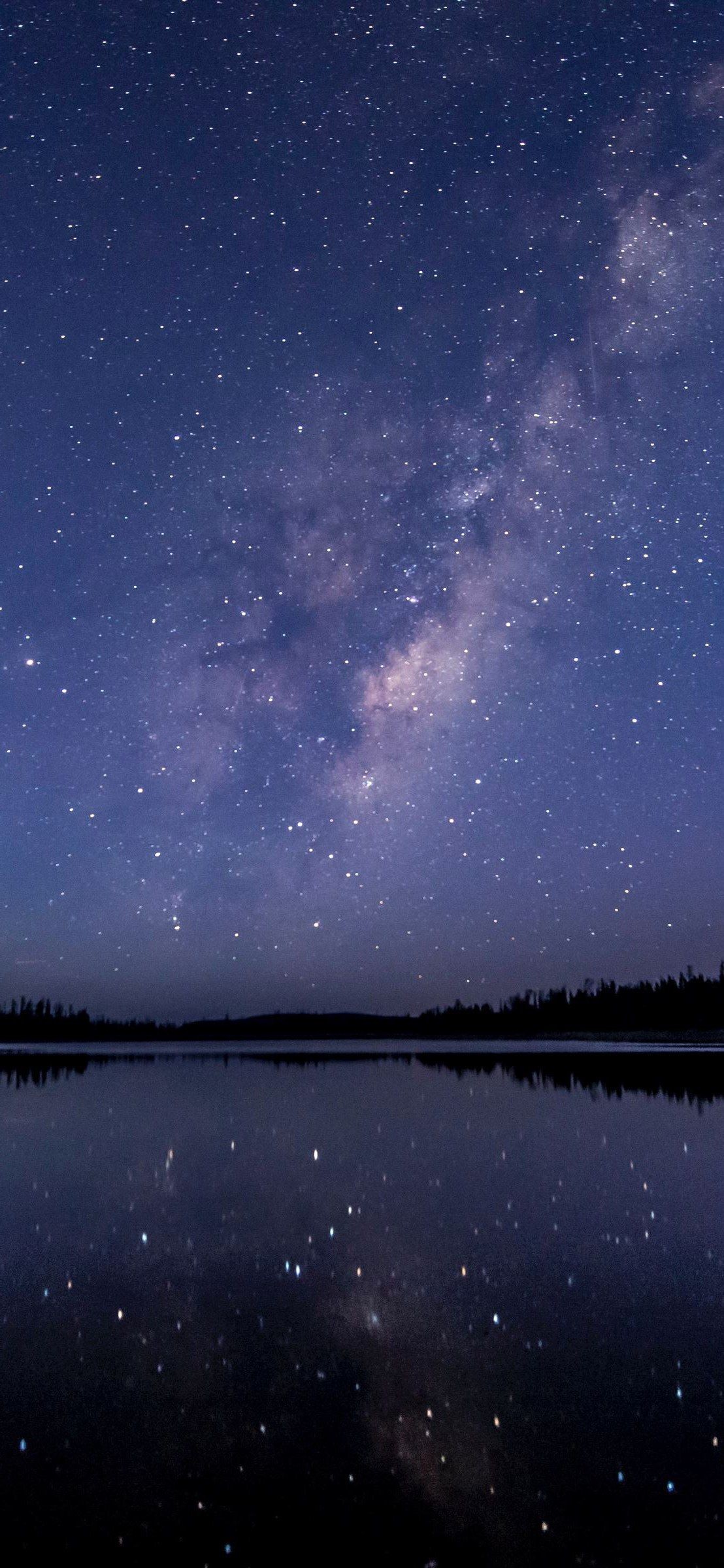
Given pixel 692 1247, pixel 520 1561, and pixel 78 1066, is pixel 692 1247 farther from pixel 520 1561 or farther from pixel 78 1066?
pixel 78 1066

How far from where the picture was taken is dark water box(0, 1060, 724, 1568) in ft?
19.4

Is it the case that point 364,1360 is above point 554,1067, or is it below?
above

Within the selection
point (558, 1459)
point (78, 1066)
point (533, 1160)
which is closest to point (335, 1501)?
point (558, 1459)

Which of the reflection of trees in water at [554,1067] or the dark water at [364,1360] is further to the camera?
the reflection of trees in water at [554,1067]

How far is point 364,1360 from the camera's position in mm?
8703

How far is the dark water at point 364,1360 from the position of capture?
5902 millimetres

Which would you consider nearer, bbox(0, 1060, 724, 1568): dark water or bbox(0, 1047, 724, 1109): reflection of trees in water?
bbox(0, 1060, 724, 1568): dark water

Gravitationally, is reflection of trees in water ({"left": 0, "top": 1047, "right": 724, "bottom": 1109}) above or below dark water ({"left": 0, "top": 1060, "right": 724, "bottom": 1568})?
below

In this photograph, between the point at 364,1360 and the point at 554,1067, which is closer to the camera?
the point at 364,1360

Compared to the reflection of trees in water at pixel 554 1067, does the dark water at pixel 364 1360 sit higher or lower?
higher

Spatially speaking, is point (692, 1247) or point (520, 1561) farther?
point (692, 1247)

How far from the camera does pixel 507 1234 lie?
13.5 m

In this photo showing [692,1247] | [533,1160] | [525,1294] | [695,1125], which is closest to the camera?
[525,1294]

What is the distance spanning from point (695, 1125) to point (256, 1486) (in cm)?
2291
